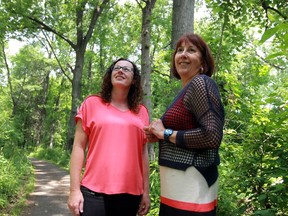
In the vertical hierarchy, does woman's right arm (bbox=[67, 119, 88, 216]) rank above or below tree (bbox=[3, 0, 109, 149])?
below

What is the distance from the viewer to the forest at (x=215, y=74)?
10.8ft

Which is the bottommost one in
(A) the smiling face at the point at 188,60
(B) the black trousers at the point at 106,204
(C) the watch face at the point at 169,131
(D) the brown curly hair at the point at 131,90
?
(B) the black trousers at the point at 106,204

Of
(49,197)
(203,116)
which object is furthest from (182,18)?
(49,197)

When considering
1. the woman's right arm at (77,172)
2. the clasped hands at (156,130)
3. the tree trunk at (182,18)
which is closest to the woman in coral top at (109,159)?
the woman's right arm at (77,172)

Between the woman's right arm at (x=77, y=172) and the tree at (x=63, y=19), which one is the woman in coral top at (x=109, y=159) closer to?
the woman's right arm at (x=77, y=172)

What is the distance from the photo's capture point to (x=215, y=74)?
15.3 feet

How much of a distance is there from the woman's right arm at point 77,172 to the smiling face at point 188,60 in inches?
37.6

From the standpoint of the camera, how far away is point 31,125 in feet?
127

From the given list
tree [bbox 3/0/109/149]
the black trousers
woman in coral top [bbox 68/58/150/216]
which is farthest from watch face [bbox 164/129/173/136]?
tree [bbox 3/0/109/149]

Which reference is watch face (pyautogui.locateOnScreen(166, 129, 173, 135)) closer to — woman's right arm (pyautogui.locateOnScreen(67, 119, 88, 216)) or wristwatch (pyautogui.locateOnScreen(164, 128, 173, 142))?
wristwatch (pyautogui.locateOnScreen(164, 128, 173, 142))

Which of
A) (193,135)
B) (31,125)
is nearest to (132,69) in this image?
(193,135)

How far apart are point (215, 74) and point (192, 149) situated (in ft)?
9.65

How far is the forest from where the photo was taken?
3.29 metres

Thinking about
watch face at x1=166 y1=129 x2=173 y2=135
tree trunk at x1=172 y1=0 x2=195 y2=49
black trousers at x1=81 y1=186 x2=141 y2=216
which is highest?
tree trunk at x1=172 y1=0 x2=195 y2=49
